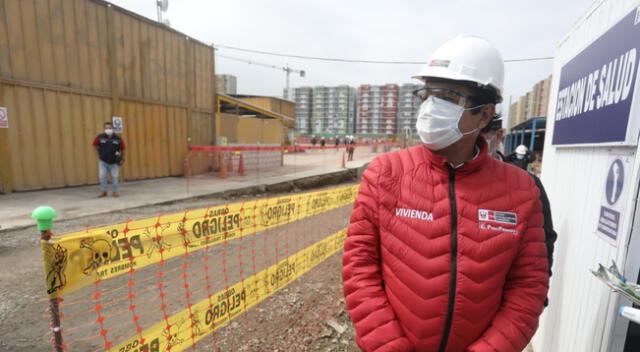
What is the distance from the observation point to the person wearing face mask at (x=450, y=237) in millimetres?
1334

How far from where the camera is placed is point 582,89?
7.09 feet

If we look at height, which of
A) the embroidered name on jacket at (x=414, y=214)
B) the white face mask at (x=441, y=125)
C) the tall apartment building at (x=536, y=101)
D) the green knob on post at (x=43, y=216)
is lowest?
the green knob on post at (x=43, y=216)

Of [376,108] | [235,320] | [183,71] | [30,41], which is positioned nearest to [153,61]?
[183,71]

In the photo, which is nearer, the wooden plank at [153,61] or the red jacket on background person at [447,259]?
the red jacket on background person at [447,259]

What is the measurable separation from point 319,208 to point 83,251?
110 inches

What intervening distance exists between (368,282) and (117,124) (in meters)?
11.0

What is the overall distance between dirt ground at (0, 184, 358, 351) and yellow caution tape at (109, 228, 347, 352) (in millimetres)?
436

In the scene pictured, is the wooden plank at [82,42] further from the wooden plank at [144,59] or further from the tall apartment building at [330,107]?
the tall apartment building at [330,107]

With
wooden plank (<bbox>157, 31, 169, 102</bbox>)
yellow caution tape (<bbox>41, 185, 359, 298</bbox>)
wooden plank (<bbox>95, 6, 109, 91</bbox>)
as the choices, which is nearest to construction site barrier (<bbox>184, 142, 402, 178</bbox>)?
wooden plank (<bbox>157, 31, 169, 102</bbox>)

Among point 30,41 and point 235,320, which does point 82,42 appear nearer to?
point 30,41

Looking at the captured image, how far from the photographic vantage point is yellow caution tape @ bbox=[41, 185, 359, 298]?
→ 5.08 feet

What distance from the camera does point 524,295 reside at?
1.37 meters

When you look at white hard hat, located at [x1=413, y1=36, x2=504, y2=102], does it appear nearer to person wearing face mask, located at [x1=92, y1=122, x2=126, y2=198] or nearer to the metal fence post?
the metal fence post

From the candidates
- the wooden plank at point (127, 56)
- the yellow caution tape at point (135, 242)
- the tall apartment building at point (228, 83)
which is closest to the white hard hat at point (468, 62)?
the yellow caution tape at point (135, 242)
